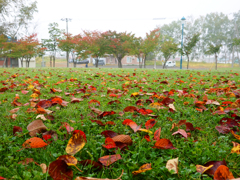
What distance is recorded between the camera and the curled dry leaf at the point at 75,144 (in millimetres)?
1043

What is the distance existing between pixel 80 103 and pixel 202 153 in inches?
58.3

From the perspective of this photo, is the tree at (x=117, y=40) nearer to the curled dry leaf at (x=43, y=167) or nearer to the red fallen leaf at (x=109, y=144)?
the red fallen leaf at (x=109, y=144)

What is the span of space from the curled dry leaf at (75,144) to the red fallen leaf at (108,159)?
0.55 feet

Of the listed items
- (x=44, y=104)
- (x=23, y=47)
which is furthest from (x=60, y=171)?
(x=23, y=47)

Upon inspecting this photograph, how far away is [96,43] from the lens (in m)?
26.0

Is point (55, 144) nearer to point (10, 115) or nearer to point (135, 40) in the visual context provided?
point (10, 115)

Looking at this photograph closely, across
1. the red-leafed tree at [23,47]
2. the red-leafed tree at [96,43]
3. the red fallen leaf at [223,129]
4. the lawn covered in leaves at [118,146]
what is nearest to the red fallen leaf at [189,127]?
the lawn covered in leaves at [118,146]

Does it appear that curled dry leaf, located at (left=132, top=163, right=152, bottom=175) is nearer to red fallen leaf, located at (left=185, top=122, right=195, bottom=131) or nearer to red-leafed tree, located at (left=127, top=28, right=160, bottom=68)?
red fallen leaf, located at (left=185, top=122, right=195, bottom=131)

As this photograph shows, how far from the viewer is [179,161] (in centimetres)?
102

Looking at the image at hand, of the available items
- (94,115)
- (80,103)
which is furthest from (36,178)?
(80,103)

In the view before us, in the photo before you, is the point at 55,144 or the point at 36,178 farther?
the point at 55,144

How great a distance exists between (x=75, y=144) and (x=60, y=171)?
24 cm

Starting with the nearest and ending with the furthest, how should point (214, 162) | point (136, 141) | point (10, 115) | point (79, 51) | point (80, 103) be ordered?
point (214, 162), point (136, 141), point (10, 115), point (80, 103), point (79, 51)

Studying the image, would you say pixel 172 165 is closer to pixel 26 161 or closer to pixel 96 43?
pixel 26 161
